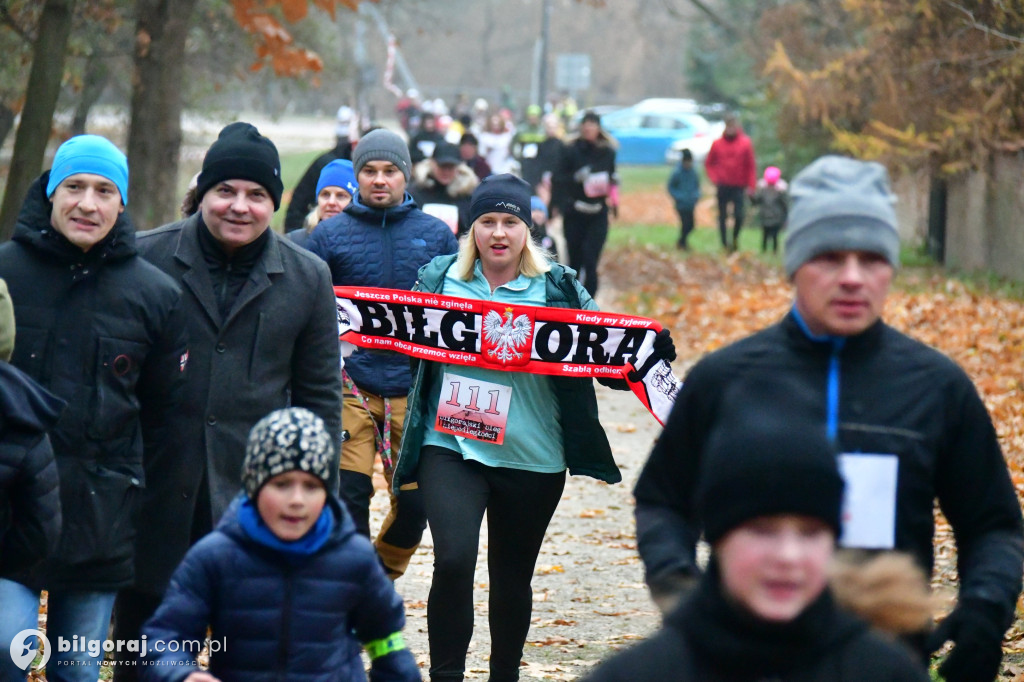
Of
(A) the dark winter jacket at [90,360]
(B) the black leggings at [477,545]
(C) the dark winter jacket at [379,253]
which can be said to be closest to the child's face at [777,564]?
(A) the dark winter jacket at [90,360]

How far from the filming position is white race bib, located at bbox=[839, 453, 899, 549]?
346 cm

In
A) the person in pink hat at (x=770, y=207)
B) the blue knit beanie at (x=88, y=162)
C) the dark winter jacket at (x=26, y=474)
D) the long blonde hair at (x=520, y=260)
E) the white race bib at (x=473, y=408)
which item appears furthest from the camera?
the person in pink hat at (x=770, y=207)

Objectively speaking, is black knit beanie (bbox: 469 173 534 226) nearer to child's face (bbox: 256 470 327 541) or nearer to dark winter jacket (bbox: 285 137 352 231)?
child's face (bbox: 256 470 327 541)

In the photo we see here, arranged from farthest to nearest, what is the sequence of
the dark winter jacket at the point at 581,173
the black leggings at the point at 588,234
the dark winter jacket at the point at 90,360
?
1. the black leggings at the point at 588,234
2. the dark winter jacket at the point at 581,173
3. the dark winter jacket at the point at 90,360

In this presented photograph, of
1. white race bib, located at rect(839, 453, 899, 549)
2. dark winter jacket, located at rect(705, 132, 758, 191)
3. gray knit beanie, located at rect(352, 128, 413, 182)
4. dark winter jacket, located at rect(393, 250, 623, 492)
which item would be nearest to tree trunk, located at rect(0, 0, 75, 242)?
gray knit beanie, located at rect(352, 128, 413, 182)

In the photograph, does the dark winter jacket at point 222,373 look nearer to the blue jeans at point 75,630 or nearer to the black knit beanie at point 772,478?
the blue jeans at point 75,630

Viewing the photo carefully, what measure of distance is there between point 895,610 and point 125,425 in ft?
9.07

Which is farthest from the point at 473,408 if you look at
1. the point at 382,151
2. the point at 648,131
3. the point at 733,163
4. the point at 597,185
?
the point at 648,131

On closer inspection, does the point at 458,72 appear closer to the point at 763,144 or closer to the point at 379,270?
the point at 763,144

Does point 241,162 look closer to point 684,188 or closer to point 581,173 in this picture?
point 581,173

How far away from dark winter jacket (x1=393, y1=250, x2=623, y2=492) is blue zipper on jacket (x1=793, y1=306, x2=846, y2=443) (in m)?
2.49

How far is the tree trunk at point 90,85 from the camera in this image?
20.2m

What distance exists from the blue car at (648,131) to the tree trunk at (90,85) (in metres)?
31.1

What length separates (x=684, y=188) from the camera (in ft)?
93.5
